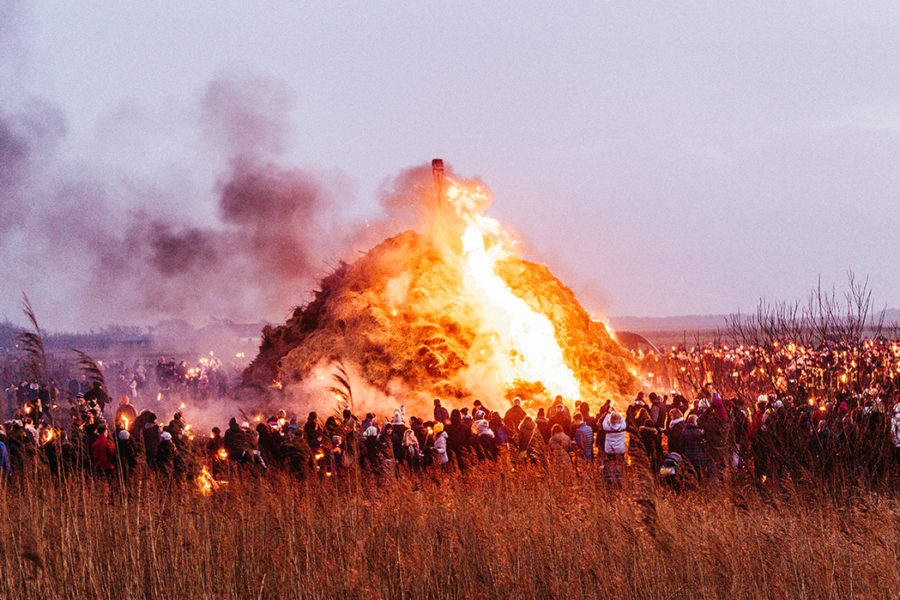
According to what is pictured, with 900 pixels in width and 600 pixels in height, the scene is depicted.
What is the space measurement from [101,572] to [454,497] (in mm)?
4563

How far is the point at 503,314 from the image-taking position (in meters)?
26.9

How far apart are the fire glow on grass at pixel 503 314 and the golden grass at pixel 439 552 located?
15.9 metres

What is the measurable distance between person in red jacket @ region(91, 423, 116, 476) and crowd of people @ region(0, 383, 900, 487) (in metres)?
0.02

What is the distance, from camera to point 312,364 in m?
26.8

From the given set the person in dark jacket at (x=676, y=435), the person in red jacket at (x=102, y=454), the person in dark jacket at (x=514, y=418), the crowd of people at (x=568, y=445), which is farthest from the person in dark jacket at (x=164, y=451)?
the person in dark jacket at (x=676, y=435)

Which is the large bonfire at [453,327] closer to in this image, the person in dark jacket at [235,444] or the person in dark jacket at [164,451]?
the person in dark jacket at [235,444]

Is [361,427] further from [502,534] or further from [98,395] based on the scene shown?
[502,534]

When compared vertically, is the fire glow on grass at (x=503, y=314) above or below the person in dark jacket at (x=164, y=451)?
above

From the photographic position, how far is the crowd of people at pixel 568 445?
41.0 ft

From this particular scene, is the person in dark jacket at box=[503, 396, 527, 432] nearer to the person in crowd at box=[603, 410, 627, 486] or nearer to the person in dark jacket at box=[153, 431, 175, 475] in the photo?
the person in crowd at box=[603, 410, 627, 486]

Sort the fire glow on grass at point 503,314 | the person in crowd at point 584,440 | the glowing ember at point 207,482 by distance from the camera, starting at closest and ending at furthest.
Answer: the glowing ember at point 207,482 → the person in crowd at point 584,440 → the fire glow on grass at point 503,314

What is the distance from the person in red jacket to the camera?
13517 mm

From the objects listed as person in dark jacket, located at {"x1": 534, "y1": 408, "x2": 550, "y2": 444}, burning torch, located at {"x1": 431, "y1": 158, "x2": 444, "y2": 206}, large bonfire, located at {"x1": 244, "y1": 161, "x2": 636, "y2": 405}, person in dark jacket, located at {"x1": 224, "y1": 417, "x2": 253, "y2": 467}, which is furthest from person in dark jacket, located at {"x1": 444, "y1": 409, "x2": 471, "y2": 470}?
burning torch, located at {"x1": 431, "y1": 158, "x2": 444, "y2": 206}

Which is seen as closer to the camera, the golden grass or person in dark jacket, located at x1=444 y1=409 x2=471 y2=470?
the golden grass
